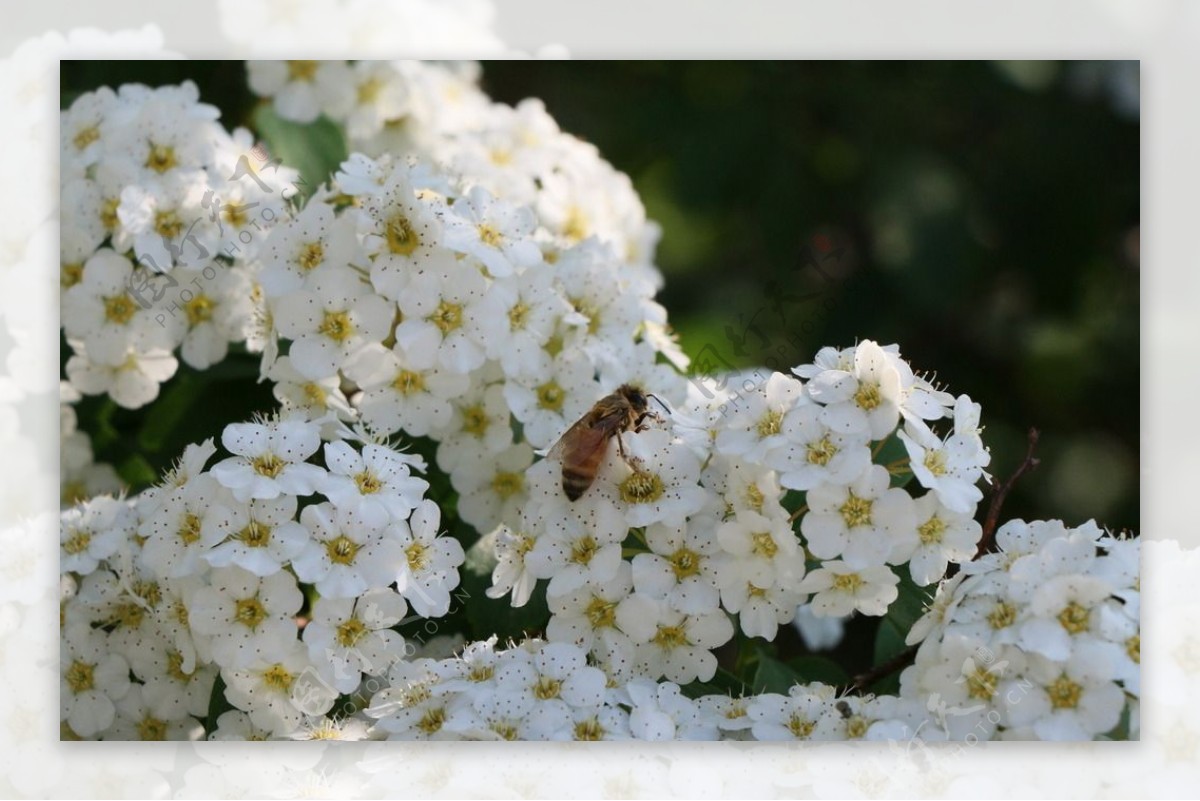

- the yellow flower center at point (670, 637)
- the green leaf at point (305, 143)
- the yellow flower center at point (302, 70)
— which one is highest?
the yellow flower center at point (302, 70)

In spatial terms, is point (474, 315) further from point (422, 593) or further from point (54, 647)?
point (54, 647)

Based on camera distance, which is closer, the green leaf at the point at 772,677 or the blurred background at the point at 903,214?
the green leaf at the point at 772,677

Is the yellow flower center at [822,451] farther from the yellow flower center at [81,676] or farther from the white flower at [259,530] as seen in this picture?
the yellow flower center at [81,676]

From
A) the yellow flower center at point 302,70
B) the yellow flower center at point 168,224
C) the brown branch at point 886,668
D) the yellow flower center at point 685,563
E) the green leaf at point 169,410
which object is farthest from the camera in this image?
the yellow flower center at point 302,70

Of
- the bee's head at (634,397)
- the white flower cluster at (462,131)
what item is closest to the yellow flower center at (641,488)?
the bee's head at (634,397)

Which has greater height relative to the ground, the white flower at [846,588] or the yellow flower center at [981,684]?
the white flower at [846,588]

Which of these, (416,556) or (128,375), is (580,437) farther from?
(128,375)
